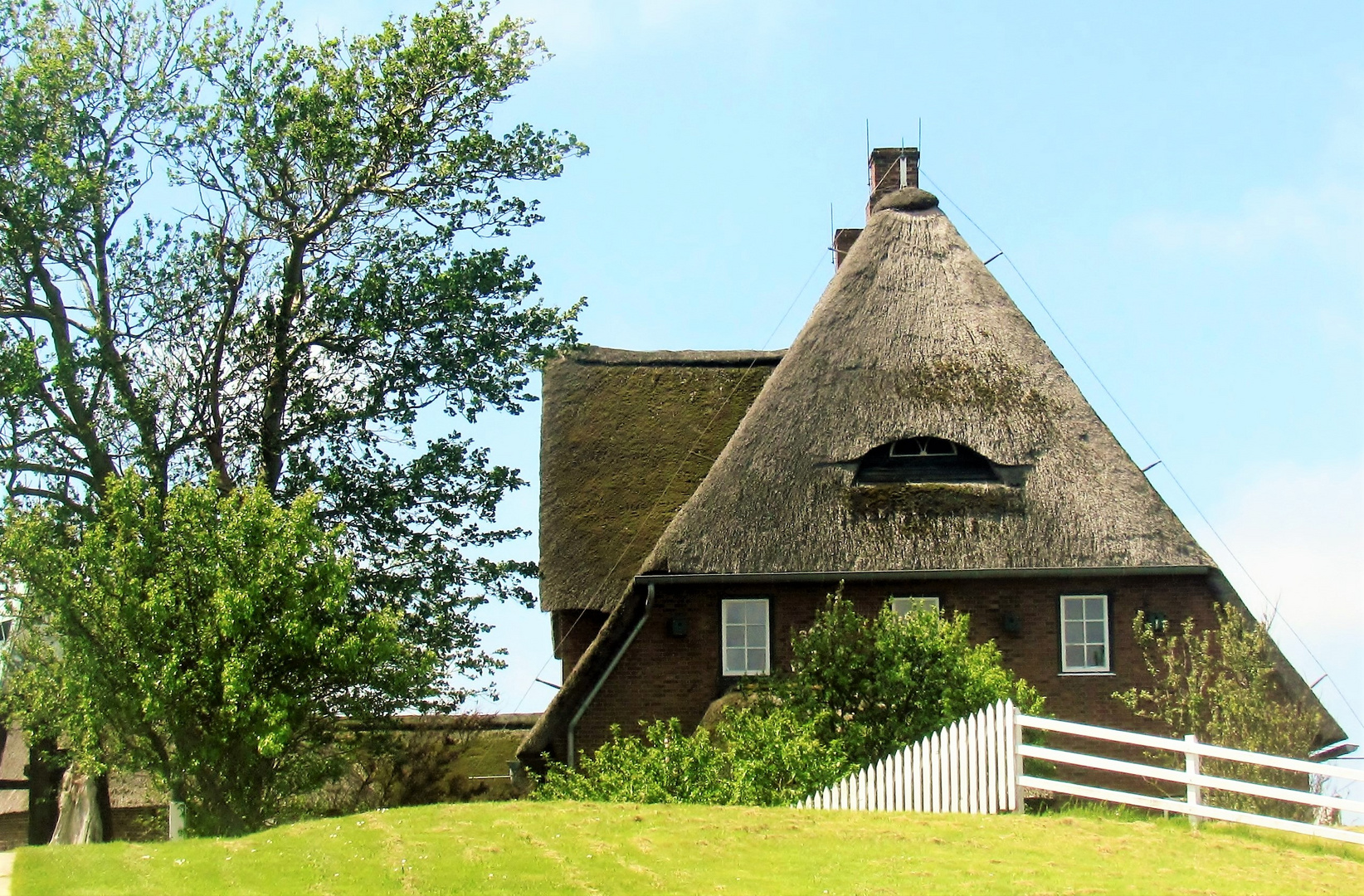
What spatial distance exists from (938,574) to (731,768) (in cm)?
555

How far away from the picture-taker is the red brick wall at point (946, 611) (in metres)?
22.9

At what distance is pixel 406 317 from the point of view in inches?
1025

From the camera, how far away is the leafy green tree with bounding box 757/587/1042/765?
759 inches

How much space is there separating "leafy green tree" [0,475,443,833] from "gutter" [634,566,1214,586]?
4.29 m

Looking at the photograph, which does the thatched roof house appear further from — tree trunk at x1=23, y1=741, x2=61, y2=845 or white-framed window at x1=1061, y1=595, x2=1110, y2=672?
tree trunk at x1=23, y1=741, x2=61, y2=845

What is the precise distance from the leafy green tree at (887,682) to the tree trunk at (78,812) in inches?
487

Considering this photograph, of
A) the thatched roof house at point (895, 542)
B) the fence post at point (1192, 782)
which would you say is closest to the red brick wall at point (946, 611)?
the thatched roof house at point (895, 542)

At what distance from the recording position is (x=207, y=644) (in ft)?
62.1

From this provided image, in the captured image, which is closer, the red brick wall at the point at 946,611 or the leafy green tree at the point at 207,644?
the leafy green tree at the point at 207,644

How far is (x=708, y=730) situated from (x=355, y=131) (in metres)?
11.4

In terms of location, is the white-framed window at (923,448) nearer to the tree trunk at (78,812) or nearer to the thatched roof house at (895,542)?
the thatched roof house at (895,542)

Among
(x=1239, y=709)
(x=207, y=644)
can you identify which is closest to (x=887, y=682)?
(x=1239, y=709)

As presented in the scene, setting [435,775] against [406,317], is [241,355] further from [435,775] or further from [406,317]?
[435,775]

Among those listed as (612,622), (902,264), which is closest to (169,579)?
(612,622)
